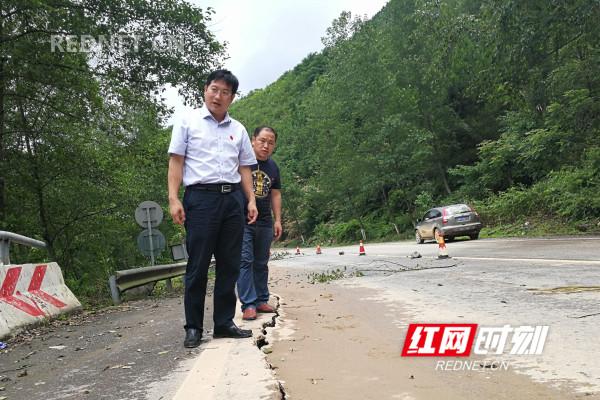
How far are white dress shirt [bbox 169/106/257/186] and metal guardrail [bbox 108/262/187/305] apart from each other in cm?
540

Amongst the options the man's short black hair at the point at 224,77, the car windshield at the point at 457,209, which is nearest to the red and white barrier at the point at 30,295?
the man's short black hair at the point at 224,77

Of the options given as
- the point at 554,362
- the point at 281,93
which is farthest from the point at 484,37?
the point at 281,93

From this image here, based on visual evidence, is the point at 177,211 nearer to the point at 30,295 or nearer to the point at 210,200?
the point at 210,200

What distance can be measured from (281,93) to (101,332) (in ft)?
284

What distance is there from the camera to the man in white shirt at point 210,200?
367 cm

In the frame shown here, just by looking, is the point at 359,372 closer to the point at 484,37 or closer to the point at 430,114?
the point at 484,37

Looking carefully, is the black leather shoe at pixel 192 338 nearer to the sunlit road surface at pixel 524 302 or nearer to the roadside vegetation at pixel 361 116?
the sunlit road surface at pixel 524 302

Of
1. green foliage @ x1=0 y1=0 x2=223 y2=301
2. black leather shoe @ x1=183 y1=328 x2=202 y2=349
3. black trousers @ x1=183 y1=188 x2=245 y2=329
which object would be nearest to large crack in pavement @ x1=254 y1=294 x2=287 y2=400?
black trousers @ x1=183 y1=188 x2=245 y2=329

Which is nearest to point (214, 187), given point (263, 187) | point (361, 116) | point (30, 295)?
point (263, 187)

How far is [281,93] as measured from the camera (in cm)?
8931

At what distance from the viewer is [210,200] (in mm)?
3674

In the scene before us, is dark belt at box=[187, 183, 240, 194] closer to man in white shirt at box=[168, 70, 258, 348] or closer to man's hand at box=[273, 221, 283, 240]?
man in white shirt at box=[168, 70, 258, 348]

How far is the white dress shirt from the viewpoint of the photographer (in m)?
3.70

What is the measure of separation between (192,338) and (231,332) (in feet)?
0.97
